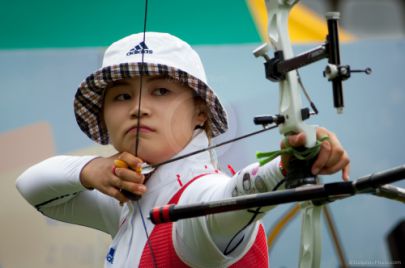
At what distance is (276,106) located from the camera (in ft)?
6.98

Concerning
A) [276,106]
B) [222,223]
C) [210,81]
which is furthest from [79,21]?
[222,223]

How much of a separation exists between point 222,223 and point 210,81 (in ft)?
3.14

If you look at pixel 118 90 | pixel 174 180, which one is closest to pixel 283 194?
pixel 174 180

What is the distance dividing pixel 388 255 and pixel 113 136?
4.01 ft

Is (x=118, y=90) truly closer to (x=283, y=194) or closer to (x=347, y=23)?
(x=283, y=194)

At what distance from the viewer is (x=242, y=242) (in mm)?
1070

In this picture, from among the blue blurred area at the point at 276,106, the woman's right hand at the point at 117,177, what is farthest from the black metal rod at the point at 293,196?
the blue blurred area at the point at 276,106

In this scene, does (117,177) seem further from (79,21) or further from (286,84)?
(79,21)

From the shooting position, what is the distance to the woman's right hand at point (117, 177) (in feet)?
3.75

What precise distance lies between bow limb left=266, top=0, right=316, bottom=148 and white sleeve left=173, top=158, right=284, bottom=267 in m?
0.06

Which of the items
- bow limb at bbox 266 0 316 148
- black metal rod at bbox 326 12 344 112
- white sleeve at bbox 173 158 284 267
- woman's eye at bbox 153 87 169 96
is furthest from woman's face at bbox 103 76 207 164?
black metal rod at bbox 326 12 344 112

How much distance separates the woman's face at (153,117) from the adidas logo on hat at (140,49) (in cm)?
5

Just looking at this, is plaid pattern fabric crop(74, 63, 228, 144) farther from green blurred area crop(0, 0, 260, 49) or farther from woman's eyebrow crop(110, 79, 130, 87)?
green blurred area crop(0, 0, 260, 49)

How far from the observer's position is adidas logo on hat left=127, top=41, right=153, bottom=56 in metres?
1.23
